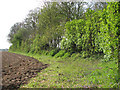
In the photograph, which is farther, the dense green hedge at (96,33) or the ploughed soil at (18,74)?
the ploughed soil at (18,74)

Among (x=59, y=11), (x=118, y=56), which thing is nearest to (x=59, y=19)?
(x=59, y=11)

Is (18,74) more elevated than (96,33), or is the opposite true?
(96,33)

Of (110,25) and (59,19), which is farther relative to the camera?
(59,19)

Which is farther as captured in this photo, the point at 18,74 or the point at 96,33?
the point at 96,33

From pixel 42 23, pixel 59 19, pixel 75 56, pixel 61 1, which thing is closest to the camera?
pixel 75 56

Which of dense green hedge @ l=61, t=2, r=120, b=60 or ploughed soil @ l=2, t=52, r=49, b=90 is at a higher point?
dense green hedge @ l=61, t=2, r=120, b=60

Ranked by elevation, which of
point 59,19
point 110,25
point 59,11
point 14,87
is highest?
point 59,11

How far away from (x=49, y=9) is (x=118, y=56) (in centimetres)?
1375

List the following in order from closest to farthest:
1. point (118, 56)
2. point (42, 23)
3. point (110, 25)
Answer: point (118, 56) < point (110, 25) < point (42, 23)

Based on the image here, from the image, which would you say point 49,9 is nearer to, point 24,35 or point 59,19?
point 59,19

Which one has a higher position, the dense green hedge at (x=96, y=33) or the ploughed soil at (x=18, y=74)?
the dense green hedge at (x=96, y=33)

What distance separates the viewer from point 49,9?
16781 mm

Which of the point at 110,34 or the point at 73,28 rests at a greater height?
the point at 73,28

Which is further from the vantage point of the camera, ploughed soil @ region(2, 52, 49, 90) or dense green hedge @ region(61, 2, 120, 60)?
ploughed soil @ region(2, 52, 49, 90)
